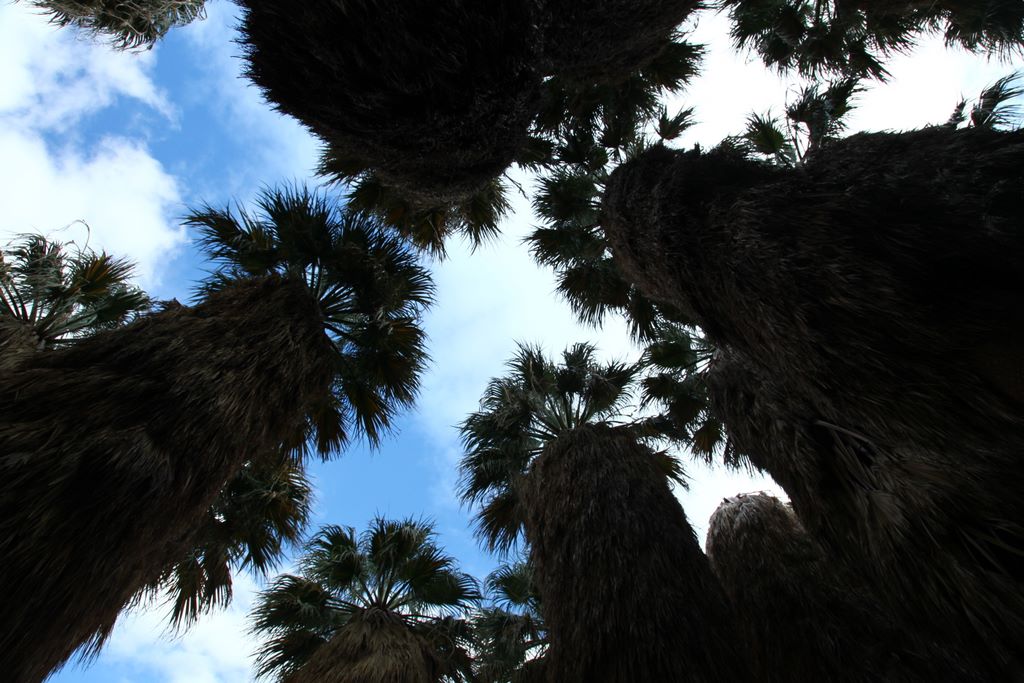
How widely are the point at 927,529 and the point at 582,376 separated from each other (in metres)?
5.55

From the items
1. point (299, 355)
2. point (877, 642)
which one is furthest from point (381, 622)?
point (877, 642)

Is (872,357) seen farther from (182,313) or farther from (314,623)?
(314,623)

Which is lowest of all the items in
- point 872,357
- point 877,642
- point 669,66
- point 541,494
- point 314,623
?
point 877,642

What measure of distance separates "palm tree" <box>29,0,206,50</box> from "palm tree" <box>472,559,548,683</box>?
7981 mm

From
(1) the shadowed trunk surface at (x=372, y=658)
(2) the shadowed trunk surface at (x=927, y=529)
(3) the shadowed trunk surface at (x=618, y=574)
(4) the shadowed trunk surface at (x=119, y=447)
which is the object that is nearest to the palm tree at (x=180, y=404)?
(4) the shadowed trunk surface at (x=119, y=447)

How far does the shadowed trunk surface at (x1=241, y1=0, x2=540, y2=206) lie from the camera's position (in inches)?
163

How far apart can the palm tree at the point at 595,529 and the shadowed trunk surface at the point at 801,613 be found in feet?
4.82

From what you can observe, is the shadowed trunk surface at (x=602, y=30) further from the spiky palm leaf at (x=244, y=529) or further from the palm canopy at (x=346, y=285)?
the spiky palm leaf at (x=244, y=529)

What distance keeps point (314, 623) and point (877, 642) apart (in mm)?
7012

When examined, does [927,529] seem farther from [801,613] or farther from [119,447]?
[119,447]

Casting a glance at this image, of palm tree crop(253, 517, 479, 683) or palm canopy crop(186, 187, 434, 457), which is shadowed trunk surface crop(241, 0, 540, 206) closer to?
palm canopy crop(186, 187, 434, 457)

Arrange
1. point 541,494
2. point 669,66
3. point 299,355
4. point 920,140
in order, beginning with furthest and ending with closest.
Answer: point 669,66 < point 541,494 < point 299,355 < point 920,140

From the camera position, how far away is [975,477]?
299 centimetres

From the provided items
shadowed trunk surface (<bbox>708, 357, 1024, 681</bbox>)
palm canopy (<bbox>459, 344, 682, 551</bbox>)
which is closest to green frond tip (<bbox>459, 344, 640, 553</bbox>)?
palm canopy (<bbox>459, 344, 682, 551</bbox>)
